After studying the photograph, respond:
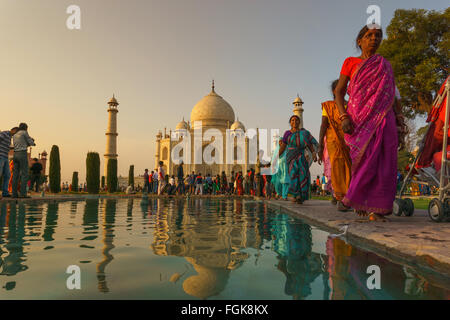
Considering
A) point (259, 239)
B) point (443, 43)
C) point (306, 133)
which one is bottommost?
point (259, 239)

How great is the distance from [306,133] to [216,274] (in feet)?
18.4

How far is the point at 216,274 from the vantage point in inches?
59.8

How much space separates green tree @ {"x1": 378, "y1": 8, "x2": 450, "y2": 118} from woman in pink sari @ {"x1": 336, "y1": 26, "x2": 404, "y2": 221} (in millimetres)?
13850

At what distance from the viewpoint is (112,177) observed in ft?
77.5

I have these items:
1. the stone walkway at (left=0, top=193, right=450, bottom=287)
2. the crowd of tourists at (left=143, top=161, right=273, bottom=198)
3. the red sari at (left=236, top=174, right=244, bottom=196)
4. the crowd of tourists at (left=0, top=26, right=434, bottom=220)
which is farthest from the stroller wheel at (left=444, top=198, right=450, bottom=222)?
the red sari at (left=236, top=174, right=244, bottom=196)

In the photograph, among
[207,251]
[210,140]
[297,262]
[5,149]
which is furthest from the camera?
[210,140]

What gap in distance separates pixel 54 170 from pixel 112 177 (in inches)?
234

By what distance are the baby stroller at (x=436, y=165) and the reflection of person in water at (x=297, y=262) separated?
1.64m

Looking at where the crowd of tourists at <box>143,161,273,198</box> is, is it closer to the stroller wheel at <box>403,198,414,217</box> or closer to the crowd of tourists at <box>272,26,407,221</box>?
the stroller wheel at <box>403,198,414,217</box>

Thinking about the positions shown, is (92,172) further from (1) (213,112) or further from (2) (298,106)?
(1) (213,112)

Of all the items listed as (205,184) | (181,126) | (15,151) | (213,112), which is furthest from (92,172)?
(213,112)

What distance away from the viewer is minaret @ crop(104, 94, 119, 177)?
3206cm
